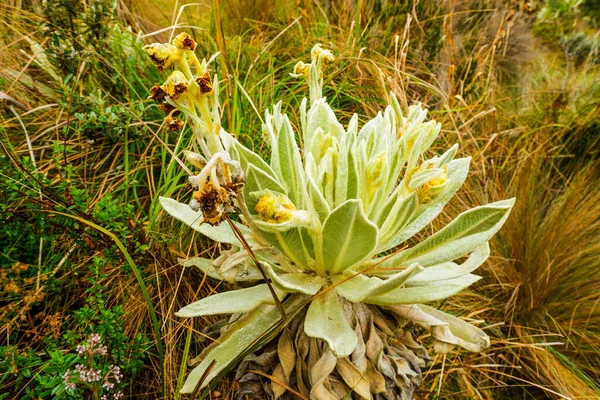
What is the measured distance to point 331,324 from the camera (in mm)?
922

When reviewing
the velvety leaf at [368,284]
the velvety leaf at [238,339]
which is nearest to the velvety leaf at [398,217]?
the velvety leaf at [368,284]

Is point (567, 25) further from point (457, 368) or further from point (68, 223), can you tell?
point (68, 223)

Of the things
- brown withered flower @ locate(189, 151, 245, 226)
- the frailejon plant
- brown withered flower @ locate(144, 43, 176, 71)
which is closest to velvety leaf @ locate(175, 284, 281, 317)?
the frailejon plant

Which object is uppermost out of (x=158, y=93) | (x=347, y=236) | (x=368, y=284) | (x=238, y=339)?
(x=158, y=93)

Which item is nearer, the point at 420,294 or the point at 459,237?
the point at 420,294

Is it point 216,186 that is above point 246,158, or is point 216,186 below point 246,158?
above

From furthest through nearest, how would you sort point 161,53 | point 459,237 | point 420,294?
1. point 459,237
2. point 420,294
3. point 161,53

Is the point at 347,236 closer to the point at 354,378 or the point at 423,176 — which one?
the point at 423,176

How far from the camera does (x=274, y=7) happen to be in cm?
271

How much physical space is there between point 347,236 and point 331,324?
7.7 inches

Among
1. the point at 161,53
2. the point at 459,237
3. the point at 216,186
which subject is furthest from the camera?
the point at 459,237

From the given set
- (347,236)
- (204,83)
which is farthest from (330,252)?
(204,83)

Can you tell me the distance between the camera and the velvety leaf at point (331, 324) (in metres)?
0.83

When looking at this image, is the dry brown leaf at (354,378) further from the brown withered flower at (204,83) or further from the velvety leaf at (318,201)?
the brown withered flower at (204,83)
